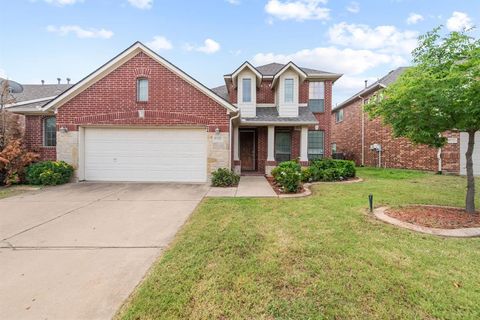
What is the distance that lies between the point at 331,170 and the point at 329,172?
6.6 inches

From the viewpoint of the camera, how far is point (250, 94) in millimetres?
12867

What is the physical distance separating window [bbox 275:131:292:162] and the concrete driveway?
7.65 m

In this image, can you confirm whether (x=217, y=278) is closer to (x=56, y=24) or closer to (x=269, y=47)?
(x=56, y=24)

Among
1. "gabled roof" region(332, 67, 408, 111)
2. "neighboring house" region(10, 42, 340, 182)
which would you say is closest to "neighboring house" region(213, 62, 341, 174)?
"neighboring house" region(10, 42, 340, 182)

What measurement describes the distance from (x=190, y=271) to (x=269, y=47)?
19.3 m

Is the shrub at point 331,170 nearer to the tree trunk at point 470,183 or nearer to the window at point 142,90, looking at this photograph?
the tree trunk at point 470,183

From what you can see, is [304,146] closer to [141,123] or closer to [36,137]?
[141,123]

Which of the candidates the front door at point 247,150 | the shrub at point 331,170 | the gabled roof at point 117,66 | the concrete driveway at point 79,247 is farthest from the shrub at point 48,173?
the shrub at point 331,170

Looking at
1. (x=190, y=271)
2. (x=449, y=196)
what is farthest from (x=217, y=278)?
(x=449, y=196)

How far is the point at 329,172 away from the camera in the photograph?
10.5 m

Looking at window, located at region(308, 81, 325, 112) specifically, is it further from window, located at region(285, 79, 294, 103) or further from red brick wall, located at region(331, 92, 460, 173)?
red brick wall, located at region(331, 92, 460, 173)

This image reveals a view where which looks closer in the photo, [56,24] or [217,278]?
[217,278]

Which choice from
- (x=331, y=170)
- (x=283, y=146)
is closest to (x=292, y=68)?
(x=283, y=146)

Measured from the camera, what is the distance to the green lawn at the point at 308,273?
2342 millimetres
